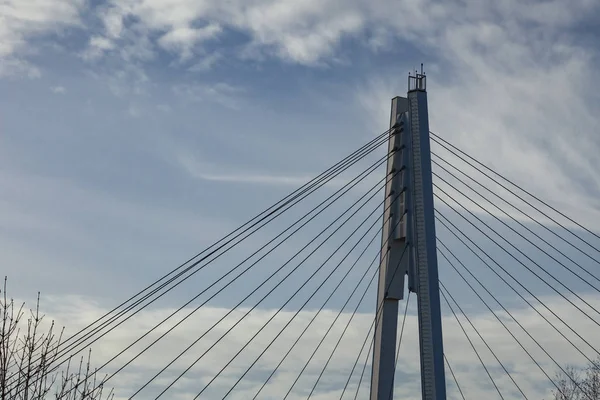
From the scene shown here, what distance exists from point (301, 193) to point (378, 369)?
4.88 meters

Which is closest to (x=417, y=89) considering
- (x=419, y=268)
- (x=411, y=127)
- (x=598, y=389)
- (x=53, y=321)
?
(x=411, y=127)

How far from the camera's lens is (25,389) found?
17562 mm

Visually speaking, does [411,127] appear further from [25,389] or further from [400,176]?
[25,389]

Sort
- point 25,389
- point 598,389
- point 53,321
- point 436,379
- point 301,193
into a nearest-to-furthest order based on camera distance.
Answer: point 25,389
point 53,321
point 436,379
point 301,193
point 598,389

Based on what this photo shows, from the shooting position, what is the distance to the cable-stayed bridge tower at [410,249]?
20891 millimetres

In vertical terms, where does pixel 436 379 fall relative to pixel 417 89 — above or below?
below

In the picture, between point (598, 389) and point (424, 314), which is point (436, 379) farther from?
point (598, 389)

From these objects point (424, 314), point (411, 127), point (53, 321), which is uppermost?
point (411, 127)

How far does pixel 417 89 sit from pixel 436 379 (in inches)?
262

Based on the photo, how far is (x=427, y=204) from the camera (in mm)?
22188

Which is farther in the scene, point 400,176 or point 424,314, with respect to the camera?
point 400,176

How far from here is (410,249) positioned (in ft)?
72.8

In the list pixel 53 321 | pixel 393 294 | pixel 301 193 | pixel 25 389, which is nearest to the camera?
pixel 25 389

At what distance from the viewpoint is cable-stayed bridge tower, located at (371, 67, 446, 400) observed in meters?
20.9
